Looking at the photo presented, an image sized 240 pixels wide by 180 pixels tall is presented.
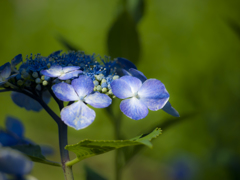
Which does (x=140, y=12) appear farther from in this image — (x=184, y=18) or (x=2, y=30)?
(x=2, y=30)

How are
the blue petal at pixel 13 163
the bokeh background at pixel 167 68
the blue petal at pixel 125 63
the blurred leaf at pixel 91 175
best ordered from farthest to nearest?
1. the bokeh background at pixel 167 68
2. the blurred leaf at pixel 91 175
3. the blue petal at pixel 125 63
4. the blue petal at pixel 13 163

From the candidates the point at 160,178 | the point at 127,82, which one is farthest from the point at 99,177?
the point at 160,178

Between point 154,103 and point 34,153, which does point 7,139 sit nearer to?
point 34,153

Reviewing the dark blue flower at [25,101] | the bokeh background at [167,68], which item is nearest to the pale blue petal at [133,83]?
the dark blue flower at [25,101]

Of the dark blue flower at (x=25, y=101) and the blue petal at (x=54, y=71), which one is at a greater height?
the blue petal at (x=54, y=71)

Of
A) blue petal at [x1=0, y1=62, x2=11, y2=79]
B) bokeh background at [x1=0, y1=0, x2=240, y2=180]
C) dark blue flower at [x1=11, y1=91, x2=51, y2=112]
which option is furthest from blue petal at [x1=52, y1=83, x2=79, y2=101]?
bokeh background at [x1=0, y1=0, x2=240, y2=180]

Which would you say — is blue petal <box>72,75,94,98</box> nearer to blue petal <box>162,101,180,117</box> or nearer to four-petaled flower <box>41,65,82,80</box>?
four-petaled flower <box>41,65,82,80</box>

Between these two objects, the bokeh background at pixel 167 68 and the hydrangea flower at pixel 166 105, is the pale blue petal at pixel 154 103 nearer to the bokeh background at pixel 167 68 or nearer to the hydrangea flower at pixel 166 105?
the hydrangea flower at pixel 166 105
